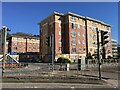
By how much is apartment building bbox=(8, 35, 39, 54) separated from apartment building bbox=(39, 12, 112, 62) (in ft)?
71.4

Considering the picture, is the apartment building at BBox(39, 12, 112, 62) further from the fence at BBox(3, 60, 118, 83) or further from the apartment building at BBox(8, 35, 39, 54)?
the fence at BBox(3, 60, 118, 83)

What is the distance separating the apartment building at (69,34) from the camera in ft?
200

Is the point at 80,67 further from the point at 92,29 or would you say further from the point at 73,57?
the point at 92,29

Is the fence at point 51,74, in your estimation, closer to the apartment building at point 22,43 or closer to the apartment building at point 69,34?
the apartment building at point 69,34

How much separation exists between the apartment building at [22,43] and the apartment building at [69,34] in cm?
2175

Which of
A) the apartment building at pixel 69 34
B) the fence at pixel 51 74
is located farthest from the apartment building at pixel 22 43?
the fence at pixel 51 74

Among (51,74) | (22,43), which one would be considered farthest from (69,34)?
(51,74)

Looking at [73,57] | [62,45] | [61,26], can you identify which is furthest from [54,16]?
[73,57]

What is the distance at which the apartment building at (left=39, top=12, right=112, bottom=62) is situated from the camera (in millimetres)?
61031

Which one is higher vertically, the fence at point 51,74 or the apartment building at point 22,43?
the apartment building at point 22,43

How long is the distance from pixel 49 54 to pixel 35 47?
3322 centimetres

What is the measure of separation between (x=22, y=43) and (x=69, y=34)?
33.8 meters

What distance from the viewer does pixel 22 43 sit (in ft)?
291

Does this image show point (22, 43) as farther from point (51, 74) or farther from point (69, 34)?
point (51, 74)
